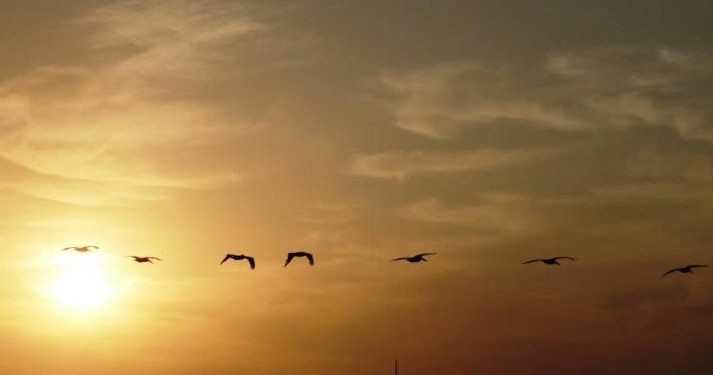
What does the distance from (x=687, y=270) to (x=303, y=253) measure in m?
61.0

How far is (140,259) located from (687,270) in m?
89.3

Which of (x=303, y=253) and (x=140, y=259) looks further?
(x=140, y=259)

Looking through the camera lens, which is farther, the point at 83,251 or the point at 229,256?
the point at 83,251

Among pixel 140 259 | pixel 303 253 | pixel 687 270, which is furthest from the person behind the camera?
pixel 140 259

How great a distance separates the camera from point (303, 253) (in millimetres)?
140000

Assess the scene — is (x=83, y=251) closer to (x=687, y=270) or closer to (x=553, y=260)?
(x=553, y=260)

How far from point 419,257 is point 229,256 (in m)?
29.3

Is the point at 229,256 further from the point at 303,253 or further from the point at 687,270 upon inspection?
the point at 687,270

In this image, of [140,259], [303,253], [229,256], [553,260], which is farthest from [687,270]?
[140,259]

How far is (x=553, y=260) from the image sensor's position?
507 ft

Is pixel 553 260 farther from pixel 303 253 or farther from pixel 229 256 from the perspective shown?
pixel 229 256

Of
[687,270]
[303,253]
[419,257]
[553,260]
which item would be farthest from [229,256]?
[687,270]

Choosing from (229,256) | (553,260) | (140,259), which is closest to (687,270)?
(553,260)

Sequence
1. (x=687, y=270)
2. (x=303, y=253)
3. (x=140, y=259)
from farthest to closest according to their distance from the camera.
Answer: (x=140, y=259) < (x=687, y=270) < (x=303, y=253)
